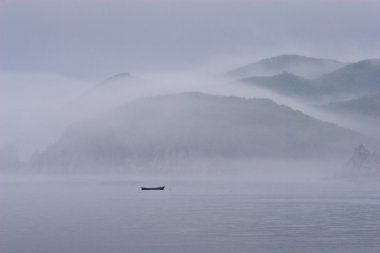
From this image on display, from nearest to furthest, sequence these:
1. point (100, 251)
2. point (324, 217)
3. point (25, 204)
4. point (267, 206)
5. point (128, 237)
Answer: point (100, 251)
point (128, 237)
point (324, 217)
point (267, 206)
point (25, 204)

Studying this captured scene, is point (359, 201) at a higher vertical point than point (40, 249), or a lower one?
higher

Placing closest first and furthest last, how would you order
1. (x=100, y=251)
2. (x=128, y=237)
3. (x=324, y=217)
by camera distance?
(x=100, y=251) → (x=128, y=237) → (x=324, y=217)

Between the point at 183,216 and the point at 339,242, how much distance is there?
34.2 metres

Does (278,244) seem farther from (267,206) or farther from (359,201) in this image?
(359,201)

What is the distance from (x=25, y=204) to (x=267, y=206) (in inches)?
1580

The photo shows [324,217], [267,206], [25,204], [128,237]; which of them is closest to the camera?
[128,237]

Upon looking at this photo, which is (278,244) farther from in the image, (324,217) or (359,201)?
(359,201)

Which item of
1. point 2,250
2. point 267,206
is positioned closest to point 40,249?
point 2,250

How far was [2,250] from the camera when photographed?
67.4 meters

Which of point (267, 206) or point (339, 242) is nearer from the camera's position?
point (339, 242)

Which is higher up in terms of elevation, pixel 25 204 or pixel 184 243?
pixel 25 204

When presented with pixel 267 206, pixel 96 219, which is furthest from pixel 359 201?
pixel 96 219

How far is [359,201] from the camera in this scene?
424ft

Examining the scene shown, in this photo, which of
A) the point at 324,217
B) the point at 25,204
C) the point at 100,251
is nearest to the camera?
the point at 100,251
